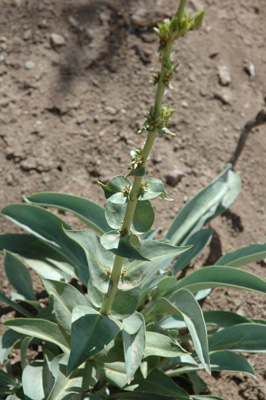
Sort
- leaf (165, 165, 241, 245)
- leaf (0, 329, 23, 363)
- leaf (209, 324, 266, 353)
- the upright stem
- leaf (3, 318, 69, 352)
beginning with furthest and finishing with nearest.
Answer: leaf (165, 165, 241, 245)
leaf (0, 329, 23, 363)
leaf (209, 324, 266, 353)
leaf (3, 318, 69, 352)
the upright stem

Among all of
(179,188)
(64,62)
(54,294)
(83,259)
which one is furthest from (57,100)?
(54,294)

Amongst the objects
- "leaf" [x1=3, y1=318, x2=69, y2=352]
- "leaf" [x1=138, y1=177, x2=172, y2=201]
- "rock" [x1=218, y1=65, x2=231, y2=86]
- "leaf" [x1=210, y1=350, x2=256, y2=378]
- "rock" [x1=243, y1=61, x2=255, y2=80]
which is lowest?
"leaf" [x1=3, y1=318, x2=69, y2=352]

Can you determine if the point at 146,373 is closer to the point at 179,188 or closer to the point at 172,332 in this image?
the point at 172,332

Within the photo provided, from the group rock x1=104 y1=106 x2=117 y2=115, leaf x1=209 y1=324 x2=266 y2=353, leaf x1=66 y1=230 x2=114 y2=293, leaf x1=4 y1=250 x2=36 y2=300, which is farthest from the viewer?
rock x1=104 y1=106 x2=117 y2=115

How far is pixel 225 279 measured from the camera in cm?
238

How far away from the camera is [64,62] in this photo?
3.72 meters

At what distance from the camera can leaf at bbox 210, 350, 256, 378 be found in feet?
7.83

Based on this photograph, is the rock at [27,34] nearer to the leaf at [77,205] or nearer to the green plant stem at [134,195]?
the leaf at [77,205]

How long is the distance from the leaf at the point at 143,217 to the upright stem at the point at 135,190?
0.44ft

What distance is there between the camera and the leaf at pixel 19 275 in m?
2.65

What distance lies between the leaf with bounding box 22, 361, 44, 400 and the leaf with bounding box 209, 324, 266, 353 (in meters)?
0.87

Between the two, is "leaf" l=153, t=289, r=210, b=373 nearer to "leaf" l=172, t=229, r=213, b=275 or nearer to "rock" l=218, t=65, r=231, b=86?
"leaf" l=172, t=229, r=213, b=275

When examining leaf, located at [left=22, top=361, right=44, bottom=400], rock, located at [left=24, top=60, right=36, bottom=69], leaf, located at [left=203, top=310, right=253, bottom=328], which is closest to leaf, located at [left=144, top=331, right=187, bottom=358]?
leaf, located at [left=203, top=310, right=253, bottom=328]

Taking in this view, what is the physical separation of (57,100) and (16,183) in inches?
28.4
